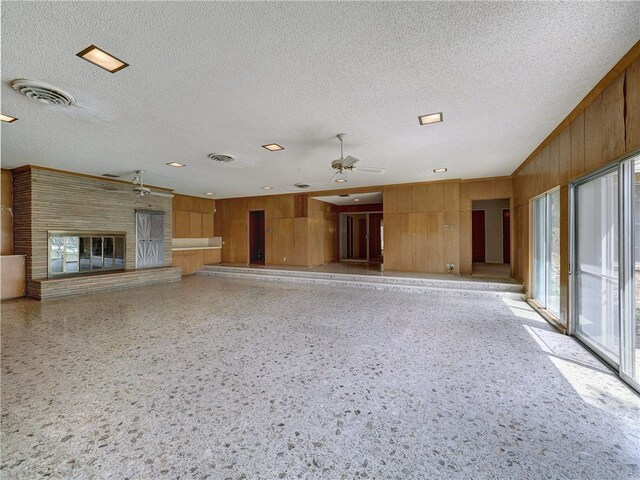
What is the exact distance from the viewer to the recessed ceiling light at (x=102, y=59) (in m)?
2.37

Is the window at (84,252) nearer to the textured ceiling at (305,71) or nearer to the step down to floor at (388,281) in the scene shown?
the textured ceiling at (305,71)

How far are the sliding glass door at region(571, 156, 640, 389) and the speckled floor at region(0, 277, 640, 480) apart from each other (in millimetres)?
276

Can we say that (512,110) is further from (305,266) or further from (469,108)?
(305,266)

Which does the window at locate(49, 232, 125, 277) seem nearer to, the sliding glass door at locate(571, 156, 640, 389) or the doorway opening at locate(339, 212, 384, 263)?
the doorway opening at locate(339, 212, 384, 263)

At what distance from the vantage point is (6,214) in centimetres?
654

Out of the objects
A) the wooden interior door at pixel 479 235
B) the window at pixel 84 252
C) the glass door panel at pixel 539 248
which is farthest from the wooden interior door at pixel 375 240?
the window at pixel 84 252

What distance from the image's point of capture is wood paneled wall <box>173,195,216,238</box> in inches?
410

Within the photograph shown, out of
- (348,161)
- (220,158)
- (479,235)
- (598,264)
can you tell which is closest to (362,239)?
(479,235)

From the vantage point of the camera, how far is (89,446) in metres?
1.84

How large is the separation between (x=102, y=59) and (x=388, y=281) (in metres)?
6.82

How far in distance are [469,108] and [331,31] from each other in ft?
7.29

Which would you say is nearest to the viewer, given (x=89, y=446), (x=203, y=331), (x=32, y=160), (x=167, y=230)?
(x=89, y=446)

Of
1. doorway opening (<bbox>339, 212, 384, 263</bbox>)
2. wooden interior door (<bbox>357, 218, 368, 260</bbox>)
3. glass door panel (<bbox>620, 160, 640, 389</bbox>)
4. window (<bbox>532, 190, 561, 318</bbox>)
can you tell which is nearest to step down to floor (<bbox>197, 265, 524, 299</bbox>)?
window (<bbox>532, 190, 561, 318</bbox>)

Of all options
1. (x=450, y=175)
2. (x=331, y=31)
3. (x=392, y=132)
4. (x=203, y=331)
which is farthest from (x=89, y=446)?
(x=450, y=175)
